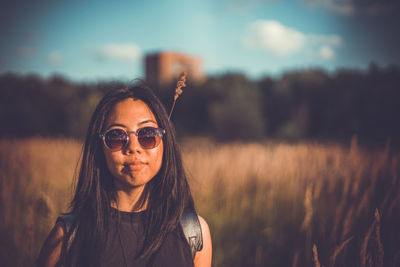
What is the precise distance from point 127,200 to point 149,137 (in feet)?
1.18

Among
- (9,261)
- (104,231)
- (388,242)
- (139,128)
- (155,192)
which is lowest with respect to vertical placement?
(9,261)

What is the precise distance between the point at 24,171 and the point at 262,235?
13.1ft

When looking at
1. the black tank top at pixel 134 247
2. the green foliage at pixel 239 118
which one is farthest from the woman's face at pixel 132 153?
the green foliage at pixel 239 118

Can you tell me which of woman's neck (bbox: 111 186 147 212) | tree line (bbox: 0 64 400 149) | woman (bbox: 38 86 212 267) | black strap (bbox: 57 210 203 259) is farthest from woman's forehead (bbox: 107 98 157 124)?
tree line (bbox: 0 64 400 149)

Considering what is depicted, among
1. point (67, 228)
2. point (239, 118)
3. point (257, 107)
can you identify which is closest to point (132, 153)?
point (67, 228)

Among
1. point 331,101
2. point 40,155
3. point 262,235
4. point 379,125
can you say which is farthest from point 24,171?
point 331,101

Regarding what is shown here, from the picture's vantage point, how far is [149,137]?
118 centimetres

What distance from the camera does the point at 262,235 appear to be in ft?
8.17

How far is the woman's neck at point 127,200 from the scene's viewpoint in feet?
3.94

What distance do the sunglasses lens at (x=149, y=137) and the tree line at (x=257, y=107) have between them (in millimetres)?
11264

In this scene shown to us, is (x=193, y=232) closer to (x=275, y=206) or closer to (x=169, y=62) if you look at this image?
(x=275, y=206)

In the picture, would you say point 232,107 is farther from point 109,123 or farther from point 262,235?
point 109,123

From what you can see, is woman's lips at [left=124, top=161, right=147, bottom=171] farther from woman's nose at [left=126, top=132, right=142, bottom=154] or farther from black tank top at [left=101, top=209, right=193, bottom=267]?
black tank top at [left=101, top=209, right=193, bottom=267]

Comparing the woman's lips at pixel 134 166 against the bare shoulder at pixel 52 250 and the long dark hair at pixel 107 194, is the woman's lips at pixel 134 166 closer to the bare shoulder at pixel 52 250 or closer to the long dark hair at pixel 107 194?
the long dark hair at pixel 107 194
